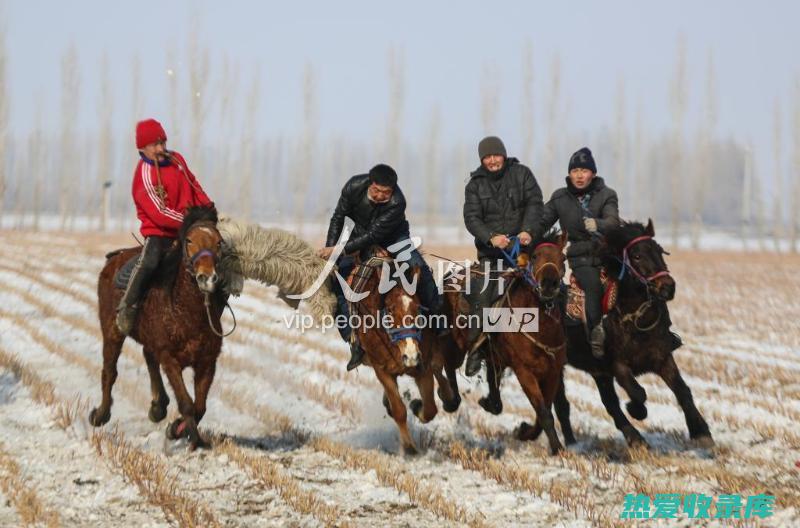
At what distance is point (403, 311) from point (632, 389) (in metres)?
2.30

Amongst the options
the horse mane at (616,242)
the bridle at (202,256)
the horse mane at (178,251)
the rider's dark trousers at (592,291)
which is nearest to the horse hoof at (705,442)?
the rider's dark trousers at (592,291)

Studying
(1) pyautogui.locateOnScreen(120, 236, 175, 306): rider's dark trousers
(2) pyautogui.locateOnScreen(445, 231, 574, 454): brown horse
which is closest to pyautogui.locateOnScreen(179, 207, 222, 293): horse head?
(1) pyautogui.locateOnScreen(120, 236, 175, 306): rider's dark trousers

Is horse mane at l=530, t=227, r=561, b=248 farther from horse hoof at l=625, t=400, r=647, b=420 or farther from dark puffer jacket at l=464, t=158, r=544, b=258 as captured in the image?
horse hoof at l=625, t=400, r=647, b=420

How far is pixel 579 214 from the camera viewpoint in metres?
8.45

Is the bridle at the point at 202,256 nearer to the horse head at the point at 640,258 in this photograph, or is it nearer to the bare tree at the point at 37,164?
the horse head at the point at 640,258

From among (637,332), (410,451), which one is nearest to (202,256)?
(410,451)

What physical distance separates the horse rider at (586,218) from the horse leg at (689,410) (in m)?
0.63

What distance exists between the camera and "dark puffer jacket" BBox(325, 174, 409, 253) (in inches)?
313

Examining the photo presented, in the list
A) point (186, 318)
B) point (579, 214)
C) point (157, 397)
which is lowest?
point (157, 397)

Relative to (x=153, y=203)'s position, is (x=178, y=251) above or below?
below

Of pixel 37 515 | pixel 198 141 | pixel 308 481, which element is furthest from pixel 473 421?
pixel 198 141

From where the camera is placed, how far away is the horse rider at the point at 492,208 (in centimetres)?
808

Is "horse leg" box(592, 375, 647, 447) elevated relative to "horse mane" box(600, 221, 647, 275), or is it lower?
lower

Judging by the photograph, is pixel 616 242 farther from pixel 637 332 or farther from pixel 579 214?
pixel 637 332
